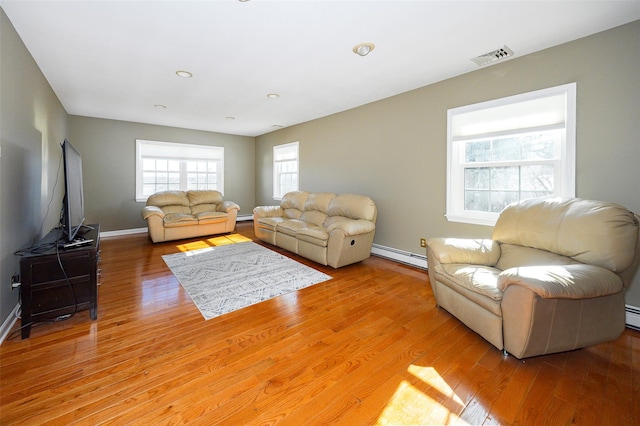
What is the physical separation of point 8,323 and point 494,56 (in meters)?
4.94

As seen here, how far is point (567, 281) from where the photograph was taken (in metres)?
1.58

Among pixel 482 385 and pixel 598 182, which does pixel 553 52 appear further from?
pixel 482 385

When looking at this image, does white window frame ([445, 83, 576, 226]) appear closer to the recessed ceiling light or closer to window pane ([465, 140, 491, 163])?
window pane ([465, 140, 491, 163])

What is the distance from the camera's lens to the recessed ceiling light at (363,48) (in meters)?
2.53

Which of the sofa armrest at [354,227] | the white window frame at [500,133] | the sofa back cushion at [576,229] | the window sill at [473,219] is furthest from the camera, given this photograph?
the sofa armrest at [354,227]

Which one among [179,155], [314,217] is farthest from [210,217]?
[314,217]

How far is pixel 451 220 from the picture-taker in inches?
131

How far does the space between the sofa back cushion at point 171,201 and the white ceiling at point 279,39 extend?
217 cm

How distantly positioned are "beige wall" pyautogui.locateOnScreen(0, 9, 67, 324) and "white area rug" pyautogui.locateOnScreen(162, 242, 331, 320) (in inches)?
54.8

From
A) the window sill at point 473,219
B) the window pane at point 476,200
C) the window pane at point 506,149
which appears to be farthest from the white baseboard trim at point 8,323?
the window pane at point 506,149

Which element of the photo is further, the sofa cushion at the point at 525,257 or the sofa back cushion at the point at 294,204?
the sofa back cushion at the point at 294,204

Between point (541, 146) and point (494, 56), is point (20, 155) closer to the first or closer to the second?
point (494, 56)

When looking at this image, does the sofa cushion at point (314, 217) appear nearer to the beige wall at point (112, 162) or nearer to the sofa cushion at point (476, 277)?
the sofa cushion at point (476, 277)

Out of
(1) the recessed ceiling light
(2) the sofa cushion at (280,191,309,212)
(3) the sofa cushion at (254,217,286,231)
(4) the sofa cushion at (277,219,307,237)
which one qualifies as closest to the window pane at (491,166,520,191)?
(1) the recessed ceiling light
